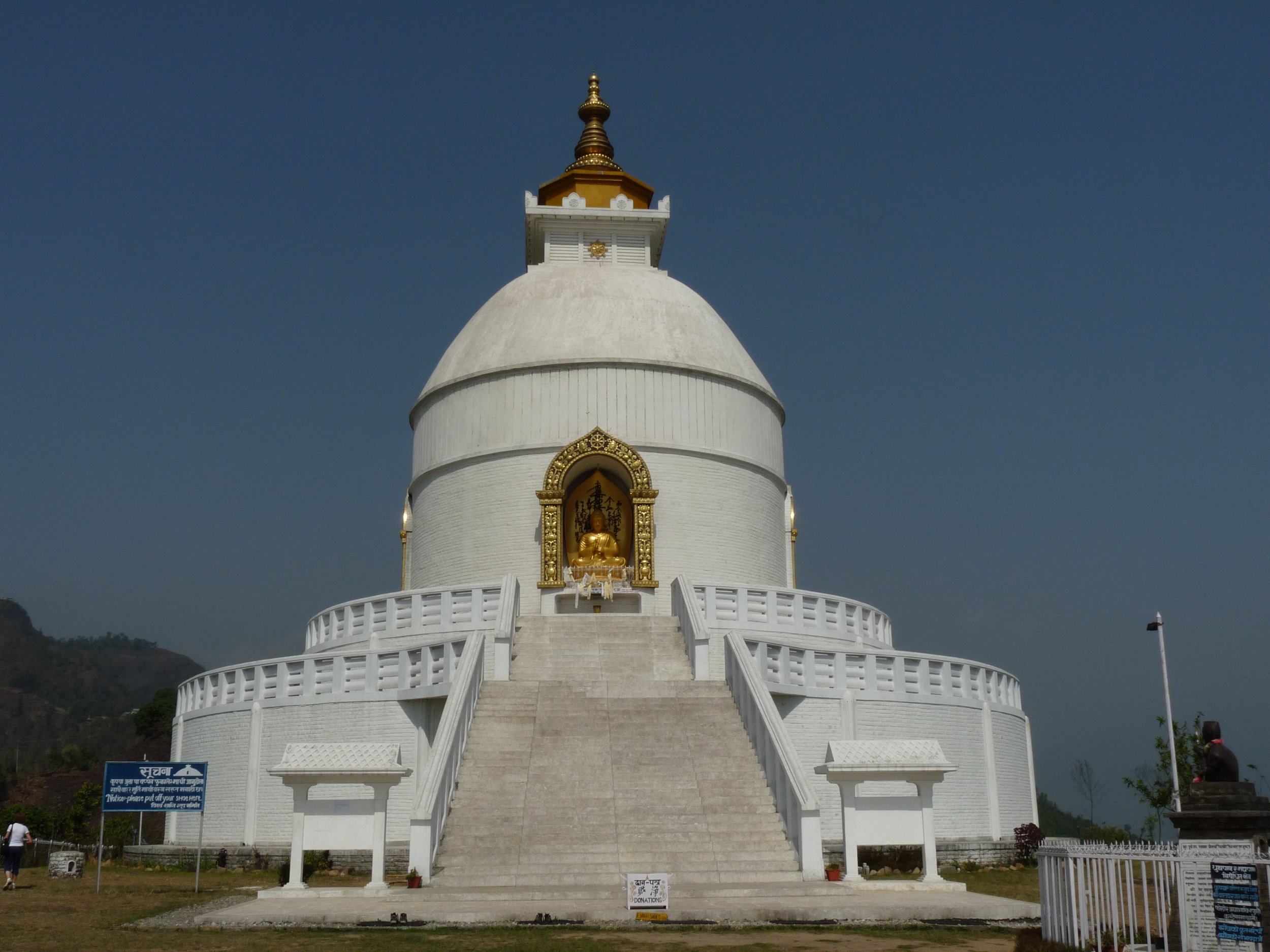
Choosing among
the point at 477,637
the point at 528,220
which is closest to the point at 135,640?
the point at 528,220

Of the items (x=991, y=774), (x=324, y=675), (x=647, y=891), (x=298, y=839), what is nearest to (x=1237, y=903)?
(x=647, y=891)

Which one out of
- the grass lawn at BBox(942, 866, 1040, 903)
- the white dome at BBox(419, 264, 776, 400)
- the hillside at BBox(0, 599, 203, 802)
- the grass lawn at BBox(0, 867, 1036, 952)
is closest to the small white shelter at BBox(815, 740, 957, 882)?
the grass lawn at BBox(942, 866, 1040, 903)

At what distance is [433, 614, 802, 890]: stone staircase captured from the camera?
556 inches

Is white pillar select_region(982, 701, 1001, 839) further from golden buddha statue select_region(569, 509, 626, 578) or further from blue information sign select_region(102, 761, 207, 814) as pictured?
blue information sign select_region(102, 761, 207, 814)

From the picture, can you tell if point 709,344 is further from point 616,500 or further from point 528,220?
point 528,220

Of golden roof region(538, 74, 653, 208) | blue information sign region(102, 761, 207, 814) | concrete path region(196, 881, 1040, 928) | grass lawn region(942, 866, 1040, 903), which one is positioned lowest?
grass lawn region(942, 866, 1040, 903)

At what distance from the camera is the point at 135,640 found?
523 feet

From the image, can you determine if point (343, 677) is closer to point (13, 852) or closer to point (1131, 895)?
point (13, 852)

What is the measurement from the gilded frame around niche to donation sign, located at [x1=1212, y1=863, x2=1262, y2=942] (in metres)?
18.1

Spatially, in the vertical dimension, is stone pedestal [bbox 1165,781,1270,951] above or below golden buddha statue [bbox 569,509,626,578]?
below

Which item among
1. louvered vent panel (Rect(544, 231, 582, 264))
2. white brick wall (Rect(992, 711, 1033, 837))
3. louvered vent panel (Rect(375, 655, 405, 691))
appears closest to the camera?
louvered vent panel (Rect(375, 655, 405, 691))

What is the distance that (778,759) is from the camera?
15508mm

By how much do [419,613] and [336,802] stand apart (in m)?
Result: 8.15

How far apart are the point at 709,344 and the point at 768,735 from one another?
581 inches
